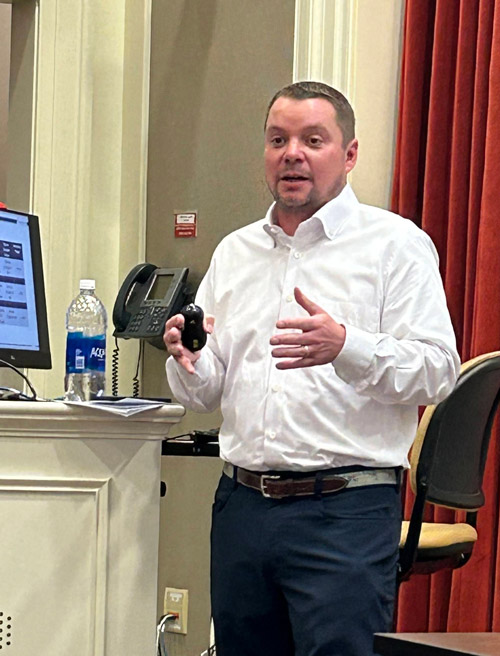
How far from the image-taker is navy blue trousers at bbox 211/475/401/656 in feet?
6.79

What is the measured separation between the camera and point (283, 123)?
7.52ft

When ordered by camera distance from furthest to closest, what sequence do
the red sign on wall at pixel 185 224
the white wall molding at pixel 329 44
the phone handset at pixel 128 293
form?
the red sign on wall at pixel 185 224
the phone handset at pixel 128 293
the white wall molding at pixel 329 44

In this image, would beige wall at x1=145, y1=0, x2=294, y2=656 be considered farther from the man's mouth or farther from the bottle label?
the man's mouth

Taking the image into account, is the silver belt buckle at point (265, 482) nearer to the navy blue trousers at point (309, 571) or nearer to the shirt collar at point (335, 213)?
the navy blue trousers at point (309, 571)

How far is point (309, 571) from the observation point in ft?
6.86

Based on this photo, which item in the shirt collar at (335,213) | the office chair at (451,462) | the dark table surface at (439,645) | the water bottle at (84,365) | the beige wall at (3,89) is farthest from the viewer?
the beige wall at (3,89)

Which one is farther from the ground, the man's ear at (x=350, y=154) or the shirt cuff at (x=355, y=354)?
the man's ear at (x=350, y=154)

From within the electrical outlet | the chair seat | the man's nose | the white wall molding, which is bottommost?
the electrical outlet

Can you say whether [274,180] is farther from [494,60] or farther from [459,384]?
[494,60]

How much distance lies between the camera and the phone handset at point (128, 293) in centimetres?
382

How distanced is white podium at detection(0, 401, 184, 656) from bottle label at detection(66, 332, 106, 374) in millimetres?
258

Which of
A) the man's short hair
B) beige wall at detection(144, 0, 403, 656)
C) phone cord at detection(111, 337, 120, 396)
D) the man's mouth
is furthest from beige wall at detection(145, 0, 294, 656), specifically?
the man's mouth

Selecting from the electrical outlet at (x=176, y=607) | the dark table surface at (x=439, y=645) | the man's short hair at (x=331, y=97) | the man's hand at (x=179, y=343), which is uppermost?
the man's short hair at (x=331, y=97)

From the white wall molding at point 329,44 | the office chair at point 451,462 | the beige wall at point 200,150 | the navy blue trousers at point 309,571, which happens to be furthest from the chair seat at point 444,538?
the white wall molding at point 329,44
